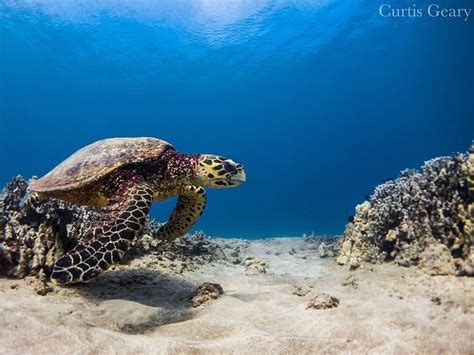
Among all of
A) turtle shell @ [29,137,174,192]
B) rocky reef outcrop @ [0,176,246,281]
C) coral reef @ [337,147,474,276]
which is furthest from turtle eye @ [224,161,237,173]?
coral reef @ [337,147,474,276]

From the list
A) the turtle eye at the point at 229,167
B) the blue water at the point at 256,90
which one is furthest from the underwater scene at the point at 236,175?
the blue water at the point at 256,90

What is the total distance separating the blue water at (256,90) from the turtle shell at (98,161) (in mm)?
27430

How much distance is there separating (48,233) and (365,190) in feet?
395

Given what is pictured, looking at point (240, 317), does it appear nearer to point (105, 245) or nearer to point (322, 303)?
point (322, 303)

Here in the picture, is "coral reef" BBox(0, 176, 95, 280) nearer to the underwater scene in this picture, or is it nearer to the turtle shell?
the underwater scene

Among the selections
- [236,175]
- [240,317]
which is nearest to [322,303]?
[240,317]

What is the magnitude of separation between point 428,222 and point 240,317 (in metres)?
3.78

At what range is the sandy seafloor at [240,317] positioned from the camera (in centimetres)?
271

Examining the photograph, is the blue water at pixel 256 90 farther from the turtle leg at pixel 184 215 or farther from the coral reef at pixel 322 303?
the coral reef at pixel 322 303

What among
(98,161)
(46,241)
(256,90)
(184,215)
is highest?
(256,90)

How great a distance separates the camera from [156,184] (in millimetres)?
5707

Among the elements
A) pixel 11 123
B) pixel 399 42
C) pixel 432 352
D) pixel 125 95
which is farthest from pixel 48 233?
pixel 11 123

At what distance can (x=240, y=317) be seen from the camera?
372 cm

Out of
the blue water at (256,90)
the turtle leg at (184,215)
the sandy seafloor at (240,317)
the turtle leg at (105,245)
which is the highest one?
the blue water at (256,90)
